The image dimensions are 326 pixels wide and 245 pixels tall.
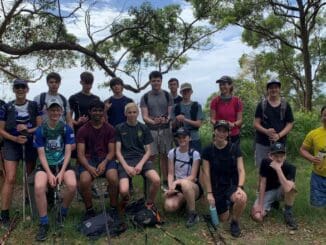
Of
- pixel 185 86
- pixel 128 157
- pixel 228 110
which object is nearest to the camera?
pixel 128 157

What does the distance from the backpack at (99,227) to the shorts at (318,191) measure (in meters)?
2.90

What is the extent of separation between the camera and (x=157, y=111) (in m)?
7.30

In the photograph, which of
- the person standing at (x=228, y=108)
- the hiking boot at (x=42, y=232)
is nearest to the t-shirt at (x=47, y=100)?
the hiking boot at (x=42, y=232)

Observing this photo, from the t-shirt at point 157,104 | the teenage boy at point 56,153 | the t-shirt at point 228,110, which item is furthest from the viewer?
the t-shirt at point 157,104

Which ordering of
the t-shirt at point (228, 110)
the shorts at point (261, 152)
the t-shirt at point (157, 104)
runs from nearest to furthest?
the shorts at point (261, 152)
the t-shirt at point (228, 110)
the t-shirt at point (157, 104)

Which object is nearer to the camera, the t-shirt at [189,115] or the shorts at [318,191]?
the shorts at [318,191]

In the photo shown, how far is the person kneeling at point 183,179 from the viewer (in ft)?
19.9

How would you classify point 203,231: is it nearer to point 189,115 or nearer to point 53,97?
point 189,115

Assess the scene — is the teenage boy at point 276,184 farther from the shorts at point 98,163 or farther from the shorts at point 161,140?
the shorts at point 98,163

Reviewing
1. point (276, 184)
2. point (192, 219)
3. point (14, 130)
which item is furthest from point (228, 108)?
point (14, 130)

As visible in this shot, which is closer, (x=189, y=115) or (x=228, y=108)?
(x=228, y=108)

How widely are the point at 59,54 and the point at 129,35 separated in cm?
269

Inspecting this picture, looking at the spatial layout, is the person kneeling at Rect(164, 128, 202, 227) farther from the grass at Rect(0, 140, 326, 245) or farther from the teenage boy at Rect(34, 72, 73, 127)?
the teenage boy at Rect(34, 72, 73, 127)

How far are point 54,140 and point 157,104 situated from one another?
1965 mm
